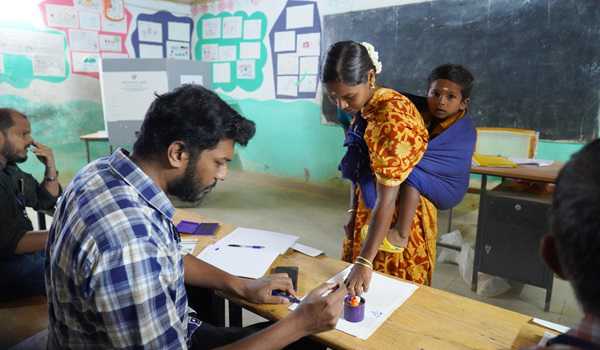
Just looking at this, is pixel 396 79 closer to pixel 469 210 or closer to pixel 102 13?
pixel 469 210

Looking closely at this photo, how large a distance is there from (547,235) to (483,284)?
2.36 metres

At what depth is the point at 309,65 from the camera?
4676 millimetres

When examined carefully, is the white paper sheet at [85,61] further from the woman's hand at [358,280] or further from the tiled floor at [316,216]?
the woman's hand at [358,280]

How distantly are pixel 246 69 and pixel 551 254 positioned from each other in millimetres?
5105

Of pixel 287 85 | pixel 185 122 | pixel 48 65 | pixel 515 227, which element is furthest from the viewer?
pixel 287 85

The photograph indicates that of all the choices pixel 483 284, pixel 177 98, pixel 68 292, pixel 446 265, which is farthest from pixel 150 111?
pixel 446 265

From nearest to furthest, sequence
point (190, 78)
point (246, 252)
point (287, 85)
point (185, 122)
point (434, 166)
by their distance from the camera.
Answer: point (185, 122)
point (434, 166)
point (246, 252)
point (190, 78)
point (287, 85)

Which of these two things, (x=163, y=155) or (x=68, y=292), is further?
(x=163, y=155)

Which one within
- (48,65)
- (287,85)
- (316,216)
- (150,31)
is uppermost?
(150,31)

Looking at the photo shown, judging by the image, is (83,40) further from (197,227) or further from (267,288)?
(267,288)

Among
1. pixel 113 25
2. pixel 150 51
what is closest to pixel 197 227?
pixel 113 25

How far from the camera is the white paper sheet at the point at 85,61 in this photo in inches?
187

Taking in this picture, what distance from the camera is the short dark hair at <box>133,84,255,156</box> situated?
920 mm

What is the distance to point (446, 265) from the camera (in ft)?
9.96
